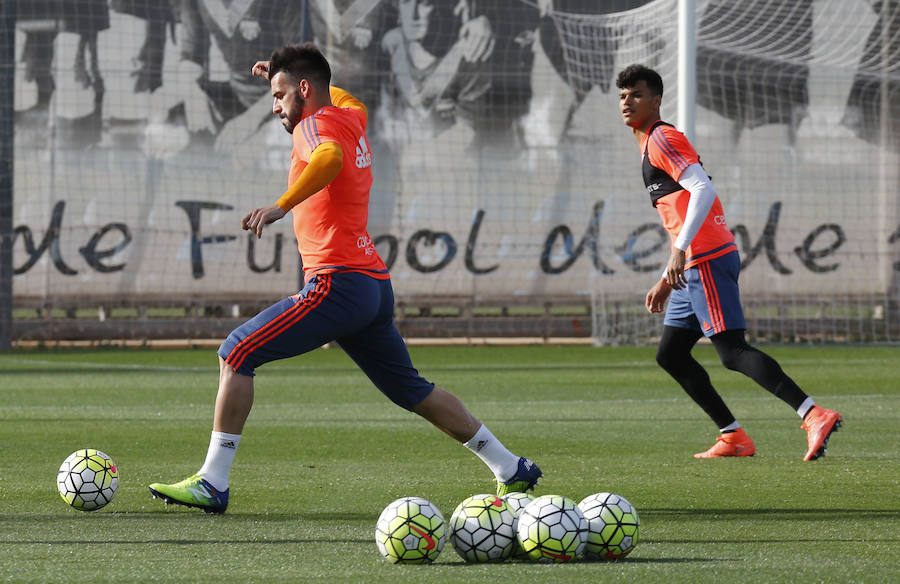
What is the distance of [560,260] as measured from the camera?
2089cm

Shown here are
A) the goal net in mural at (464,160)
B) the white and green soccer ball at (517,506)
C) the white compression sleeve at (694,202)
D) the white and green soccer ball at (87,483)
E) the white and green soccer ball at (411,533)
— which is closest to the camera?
the white and green soccer ball at (411,533)

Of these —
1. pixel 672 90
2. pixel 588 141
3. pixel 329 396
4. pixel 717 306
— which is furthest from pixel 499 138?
pixel 717 306

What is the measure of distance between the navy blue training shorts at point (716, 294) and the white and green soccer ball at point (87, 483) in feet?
10.9

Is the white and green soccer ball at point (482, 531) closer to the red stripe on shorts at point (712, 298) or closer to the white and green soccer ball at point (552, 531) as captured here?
the white and green soccer ball at point (552, 531)

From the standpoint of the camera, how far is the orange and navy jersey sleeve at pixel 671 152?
697cm

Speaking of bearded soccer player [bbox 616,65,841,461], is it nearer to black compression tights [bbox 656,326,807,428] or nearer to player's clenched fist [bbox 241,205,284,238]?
black compression tights [bbox 656,326,807,428]

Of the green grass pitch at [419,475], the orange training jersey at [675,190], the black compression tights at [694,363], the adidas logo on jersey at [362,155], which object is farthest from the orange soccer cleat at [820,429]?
the adidas logo on jersey at [362,155]

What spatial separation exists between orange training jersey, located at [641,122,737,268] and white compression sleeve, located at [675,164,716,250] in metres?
0.06

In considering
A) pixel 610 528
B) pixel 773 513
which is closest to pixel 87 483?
pixel 610 528

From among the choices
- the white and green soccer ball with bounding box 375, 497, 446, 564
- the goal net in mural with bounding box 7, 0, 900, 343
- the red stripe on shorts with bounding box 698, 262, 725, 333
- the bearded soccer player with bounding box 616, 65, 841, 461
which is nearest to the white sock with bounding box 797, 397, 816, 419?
the bearded soccer player with bounding box 616, 65, 841, 461

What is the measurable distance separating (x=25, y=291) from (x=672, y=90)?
33.8 ft

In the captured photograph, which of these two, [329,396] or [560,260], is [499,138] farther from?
[329,396]

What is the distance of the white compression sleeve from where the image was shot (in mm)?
6840

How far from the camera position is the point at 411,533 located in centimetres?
424
